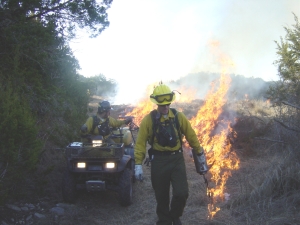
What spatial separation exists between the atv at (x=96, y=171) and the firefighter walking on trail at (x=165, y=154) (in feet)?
4.71

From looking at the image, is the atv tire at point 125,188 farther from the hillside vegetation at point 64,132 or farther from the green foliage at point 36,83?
the green foliage at point 36,83

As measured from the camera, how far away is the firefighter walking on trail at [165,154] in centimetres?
472

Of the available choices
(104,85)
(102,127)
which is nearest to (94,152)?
(102,127)

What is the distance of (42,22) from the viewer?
891cm

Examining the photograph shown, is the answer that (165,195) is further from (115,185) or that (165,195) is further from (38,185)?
(38,185)

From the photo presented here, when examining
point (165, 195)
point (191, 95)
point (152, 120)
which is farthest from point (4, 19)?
point (191, 95)

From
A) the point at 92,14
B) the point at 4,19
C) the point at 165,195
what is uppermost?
the point at 92,14

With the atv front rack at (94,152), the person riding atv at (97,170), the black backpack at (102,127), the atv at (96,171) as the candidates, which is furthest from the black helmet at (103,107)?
the atv front rack at (94,152)

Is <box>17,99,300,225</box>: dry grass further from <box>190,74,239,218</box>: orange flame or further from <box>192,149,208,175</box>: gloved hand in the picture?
<box>192,149,208,175</box>: gloved hand

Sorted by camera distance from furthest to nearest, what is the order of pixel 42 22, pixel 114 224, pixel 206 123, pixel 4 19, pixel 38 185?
pixel 206 123
pixel 42 22
pixel 4 19
pixel 38 185
pixel 114 224

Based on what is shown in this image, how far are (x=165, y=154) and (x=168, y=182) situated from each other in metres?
0.43

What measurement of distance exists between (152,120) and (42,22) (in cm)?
570

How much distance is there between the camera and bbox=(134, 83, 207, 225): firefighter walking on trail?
4719 millimetres

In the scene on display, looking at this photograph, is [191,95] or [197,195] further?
[191,95]
